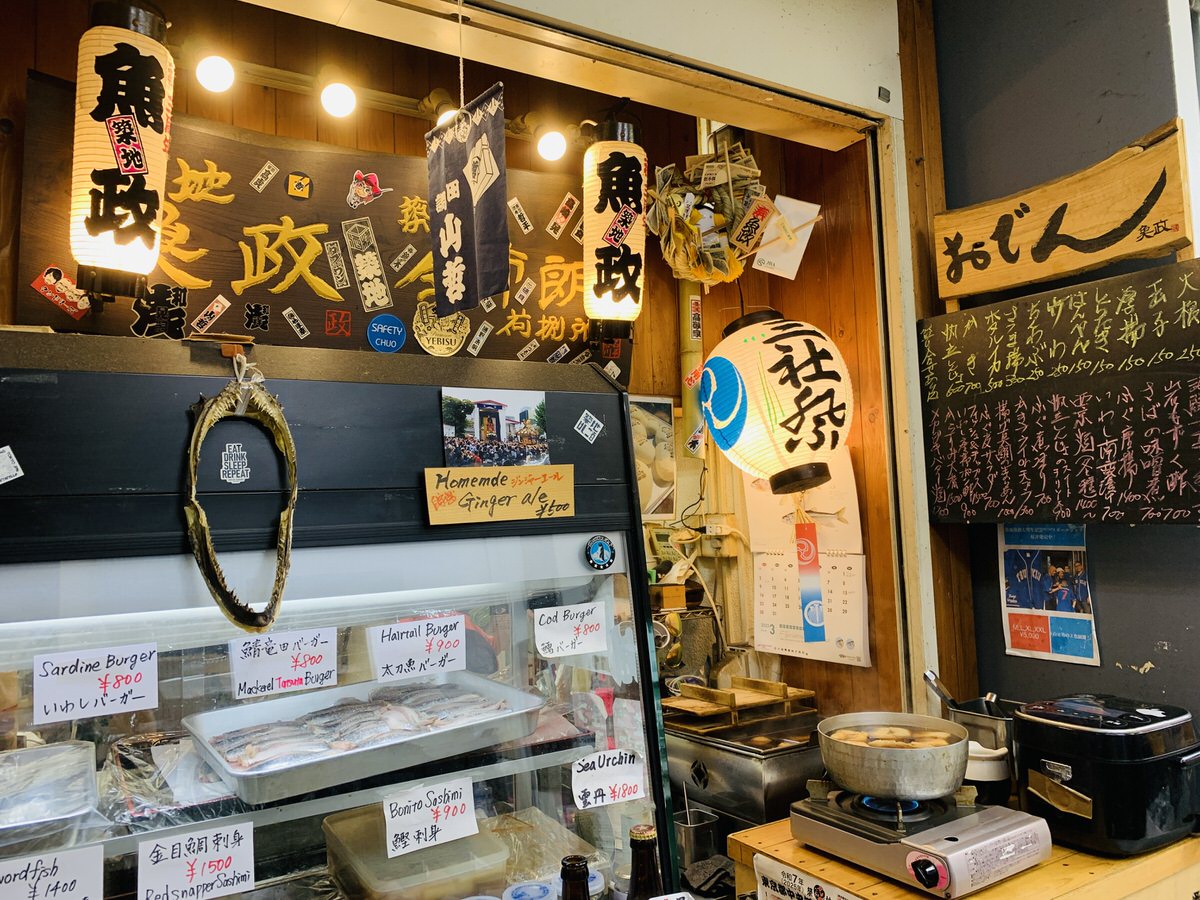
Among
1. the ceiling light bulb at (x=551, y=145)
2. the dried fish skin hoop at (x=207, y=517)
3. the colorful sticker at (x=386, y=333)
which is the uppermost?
the ceiling light bulb at (x=551, y=145)

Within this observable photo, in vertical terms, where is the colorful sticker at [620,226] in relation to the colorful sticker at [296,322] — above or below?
above

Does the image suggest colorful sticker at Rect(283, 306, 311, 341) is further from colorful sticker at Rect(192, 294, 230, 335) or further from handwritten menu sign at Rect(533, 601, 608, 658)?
handwritten menu sign at Rect(533, 601, 608, 658)

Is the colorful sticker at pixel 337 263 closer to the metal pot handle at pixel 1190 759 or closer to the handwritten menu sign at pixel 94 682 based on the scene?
the handwritten menu sign at pixel 94 682

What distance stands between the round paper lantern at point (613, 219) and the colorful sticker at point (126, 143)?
60.7 inches

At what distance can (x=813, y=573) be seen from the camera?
3.42 meters

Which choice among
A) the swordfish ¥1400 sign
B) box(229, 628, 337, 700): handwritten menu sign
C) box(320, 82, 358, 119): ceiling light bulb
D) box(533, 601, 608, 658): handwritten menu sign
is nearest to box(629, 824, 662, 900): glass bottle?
box(533, 601, 608, 658): handwritten menu sign

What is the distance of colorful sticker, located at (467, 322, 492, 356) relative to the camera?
3432 mm

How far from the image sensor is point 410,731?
1711 millimetres

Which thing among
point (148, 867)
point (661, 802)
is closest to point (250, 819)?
point (148, 867)

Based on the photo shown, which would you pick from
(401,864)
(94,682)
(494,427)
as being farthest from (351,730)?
(494,427)

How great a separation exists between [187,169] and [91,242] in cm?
71

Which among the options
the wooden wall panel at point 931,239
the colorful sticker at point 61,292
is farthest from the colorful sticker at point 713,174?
the colorful sticker at point 61,292

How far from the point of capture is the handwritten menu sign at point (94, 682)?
1392 mm

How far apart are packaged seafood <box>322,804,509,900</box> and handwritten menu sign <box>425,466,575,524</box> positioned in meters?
0.66
